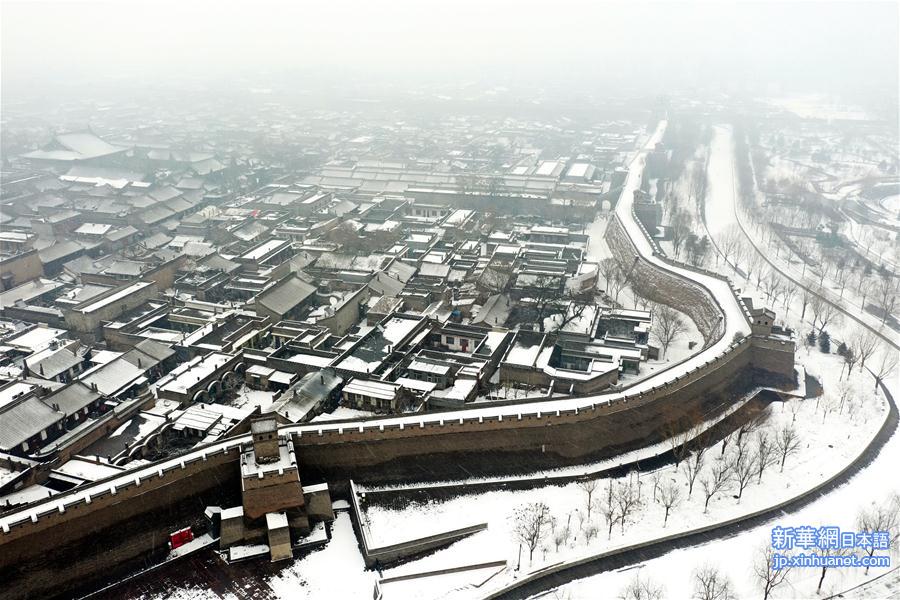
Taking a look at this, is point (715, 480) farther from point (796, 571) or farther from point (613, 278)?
point (613, 278)

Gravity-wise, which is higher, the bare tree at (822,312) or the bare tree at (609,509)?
the bare tree at (822,312)

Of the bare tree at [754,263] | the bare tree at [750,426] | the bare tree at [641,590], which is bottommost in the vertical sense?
the bare tree at [641,590]

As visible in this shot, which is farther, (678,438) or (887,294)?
(887,294)

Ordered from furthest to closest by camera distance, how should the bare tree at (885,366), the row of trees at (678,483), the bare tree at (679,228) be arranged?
the bare tree at (679,228)
the bare tree at (885,366)
the row of trees at (678,483)

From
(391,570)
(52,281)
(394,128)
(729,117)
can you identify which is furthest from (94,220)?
(729,117)

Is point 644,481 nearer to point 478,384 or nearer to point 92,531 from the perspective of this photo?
point 478,384

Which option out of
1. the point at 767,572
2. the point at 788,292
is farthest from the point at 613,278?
the point at 767,572

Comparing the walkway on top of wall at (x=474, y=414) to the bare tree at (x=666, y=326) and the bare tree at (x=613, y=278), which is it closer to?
the bare tree at (x=666, y=326)

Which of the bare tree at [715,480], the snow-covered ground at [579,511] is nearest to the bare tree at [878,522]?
the snow-covered ground at [579,511]
